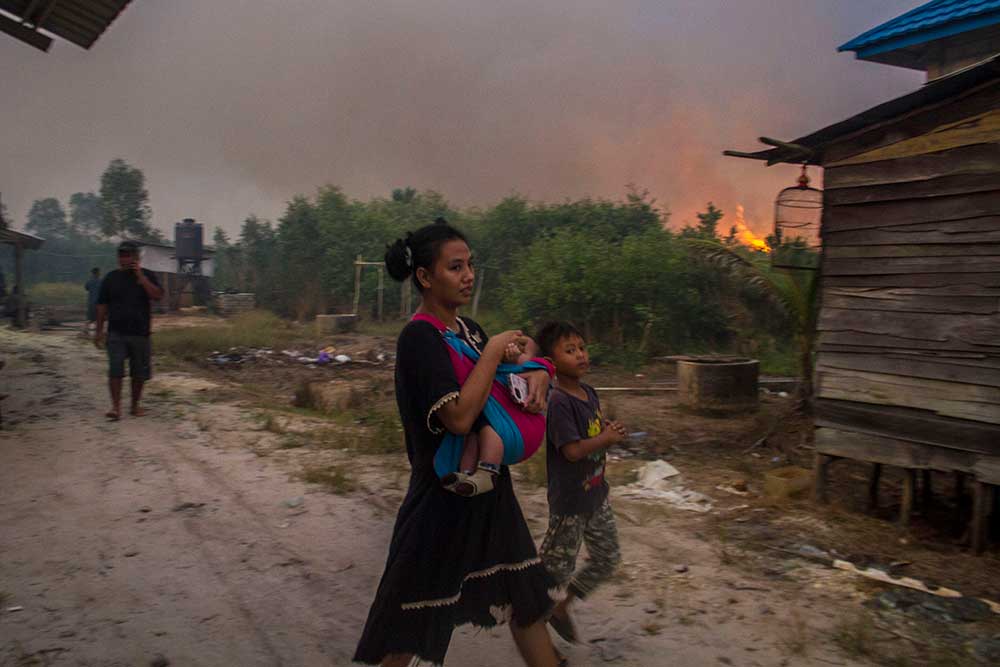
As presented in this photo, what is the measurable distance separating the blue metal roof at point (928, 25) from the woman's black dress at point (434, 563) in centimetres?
791

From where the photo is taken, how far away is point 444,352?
225 cm

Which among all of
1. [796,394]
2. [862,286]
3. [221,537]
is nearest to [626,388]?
[796,394]

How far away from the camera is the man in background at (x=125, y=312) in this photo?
823cm

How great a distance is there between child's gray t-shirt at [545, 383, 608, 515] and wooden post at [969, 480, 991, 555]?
3202 millimetres

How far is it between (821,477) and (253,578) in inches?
171

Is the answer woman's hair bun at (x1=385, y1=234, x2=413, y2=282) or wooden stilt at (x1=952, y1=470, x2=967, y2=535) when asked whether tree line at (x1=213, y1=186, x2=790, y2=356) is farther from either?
woman's hair bun at (x1=385, y1=234, x2=413, y2=282)

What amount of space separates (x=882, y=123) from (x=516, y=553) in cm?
481

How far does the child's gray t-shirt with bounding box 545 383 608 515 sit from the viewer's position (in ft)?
10.5

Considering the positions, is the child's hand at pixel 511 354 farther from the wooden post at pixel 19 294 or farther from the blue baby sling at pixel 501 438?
the wooden post at pixel 19 294

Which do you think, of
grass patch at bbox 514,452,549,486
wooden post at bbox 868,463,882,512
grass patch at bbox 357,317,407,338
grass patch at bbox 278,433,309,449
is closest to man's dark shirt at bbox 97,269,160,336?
grass patch at bbox 278,433,309,449

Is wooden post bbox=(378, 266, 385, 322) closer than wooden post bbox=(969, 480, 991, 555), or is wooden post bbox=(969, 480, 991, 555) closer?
wooden post bbox=(969, 480, 991, 555)

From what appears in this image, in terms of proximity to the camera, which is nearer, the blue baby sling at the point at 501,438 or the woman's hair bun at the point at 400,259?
the blue baby sling at the point at 501,438

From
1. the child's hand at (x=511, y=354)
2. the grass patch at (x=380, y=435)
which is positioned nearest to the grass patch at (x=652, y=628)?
the child's hand at (x=511, y=354)

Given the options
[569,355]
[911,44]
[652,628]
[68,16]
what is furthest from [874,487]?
A: [68,16]
